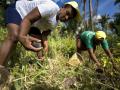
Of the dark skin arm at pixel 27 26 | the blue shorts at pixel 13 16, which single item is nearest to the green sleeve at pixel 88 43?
the blue shorts at pixel 13 16

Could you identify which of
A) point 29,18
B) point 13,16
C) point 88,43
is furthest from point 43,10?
point 88,43

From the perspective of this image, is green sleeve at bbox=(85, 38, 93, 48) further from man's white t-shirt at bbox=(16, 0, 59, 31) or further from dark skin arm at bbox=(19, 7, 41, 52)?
dark skin arm at bbox=(19, 7, 41, 52)

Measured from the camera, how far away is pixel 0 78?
5176 mm

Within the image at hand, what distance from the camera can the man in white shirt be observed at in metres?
5.01

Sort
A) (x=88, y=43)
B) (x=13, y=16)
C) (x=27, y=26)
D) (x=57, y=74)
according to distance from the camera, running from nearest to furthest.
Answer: (x=27, y=26), (x=13, y=16), (x=57, y=74), (x=88, y=43)

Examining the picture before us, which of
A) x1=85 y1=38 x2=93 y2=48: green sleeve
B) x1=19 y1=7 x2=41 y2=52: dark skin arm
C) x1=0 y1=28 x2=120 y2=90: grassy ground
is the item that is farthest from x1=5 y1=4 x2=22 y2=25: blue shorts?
x1=85 y1=38 x2=93 y2=48: green sleeve

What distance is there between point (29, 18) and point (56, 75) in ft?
3.06

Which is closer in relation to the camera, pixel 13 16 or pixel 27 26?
pixel 27 26

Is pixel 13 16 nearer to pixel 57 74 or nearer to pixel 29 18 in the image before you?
pixel 29 18

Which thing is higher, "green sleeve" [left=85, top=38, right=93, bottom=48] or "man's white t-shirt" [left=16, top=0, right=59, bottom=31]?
"man's white t-shirt" [left=16, top=0, right=59, bottom=31]

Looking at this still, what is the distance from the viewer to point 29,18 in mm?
5051

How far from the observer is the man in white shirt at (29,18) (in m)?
5.01

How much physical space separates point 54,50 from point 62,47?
0.77m

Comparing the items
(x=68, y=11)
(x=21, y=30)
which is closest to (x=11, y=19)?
(x=21, y=30)
